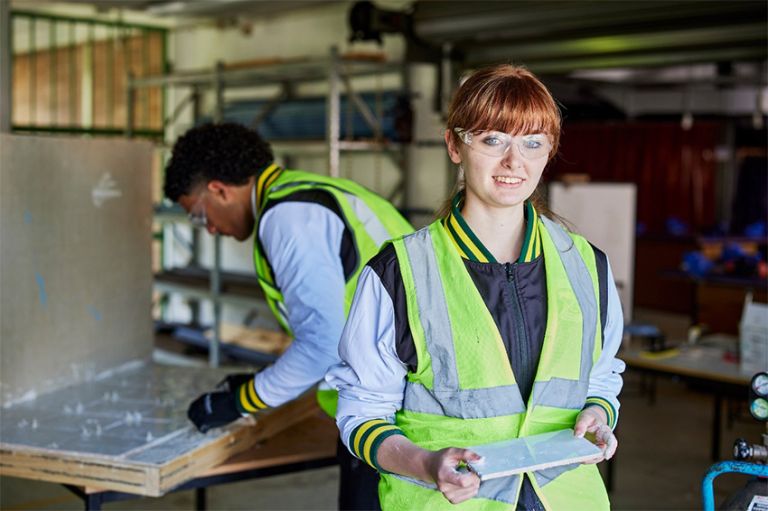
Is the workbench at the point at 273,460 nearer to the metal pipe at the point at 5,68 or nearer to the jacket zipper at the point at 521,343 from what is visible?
the jacket zipper at the point at 521,343

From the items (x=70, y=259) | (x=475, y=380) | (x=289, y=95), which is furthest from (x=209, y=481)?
(x=289, y=95)

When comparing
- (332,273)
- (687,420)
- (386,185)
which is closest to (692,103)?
(386,185)

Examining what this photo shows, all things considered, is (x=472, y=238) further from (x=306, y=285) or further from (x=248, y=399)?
(x=248, y=399)

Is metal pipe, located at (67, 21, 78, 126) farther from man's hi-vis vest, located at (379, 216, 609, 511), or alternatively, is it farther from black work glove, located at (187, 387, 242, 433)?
man's hi-vis vest, located at (379, 216, 609, 511)

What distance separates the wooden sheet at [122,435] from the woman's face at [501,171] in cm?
126

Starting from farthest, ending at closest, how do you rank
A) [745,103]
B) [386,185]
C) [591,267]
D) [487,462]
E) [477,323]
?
[745,103]
[386,185]
[591,267]
[477,323]
[487,462]

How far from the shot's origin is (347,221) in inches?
96.0

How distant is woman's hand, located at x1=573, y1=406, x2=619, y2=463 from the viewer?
1585 mm

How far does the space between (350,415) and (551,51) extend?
5133 mm

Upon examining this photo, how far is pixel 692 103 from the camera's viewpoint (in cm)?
1427

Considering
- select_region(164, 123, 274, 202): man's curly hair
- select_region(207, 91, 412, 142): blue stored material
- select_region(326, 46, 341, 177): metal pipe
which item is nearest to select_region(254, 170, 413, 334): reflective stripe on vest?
select_region(164, 123, 274, 202): man's curly hair

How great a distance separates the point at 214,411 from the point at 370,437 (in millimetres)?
1101

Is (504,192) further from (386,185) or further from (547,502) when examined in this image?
(386,185)

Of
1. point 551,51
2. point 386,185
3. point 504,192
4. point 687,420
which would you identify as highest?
point 551,51
